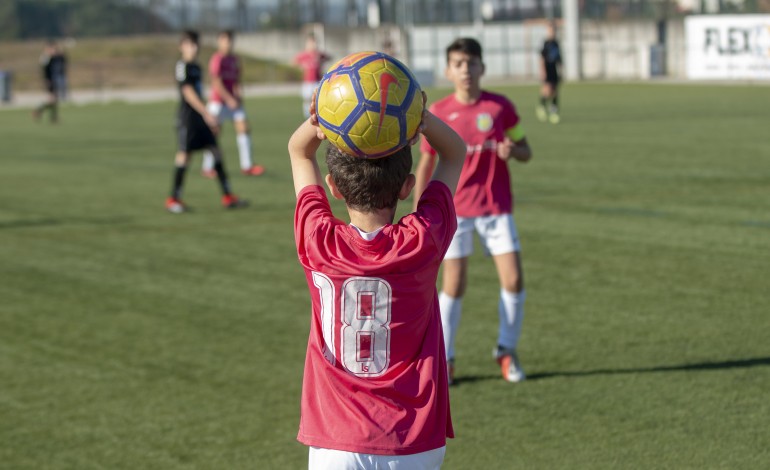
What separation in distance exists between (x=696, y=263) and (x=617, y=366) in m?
3.34

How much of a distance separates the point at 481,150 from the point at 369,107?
3822 millimetres

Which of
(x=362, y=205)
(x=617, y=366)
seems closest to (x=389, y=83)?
(x=362, y=205)

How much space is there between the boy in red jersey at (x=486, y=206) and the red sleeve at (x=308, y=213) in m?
3.52

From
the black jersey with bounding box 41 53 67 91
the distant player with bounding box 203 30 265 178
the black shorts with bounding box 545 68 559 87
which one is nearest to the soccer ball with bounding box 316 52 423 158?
the distant player with bounding box 203 30 265 178

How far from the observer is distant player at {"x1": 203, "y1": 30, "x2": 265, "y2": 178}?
62.1 ft

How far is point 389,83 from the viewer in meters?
3.41

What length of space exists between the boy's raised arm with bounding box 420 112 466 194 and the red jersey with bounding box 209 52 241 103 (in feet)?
51.1

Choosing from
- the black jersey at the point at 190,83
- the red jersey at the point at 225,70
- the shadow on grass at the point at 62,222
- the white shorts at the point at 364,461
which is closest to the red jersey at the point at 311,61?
the red jersey at the point at 225,70

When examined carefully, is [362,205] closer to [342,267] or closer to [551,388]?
[342,267]

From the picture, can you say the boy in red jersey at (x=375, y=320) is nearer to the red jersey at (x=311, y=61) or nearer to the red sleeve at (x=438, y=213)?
the red sleeve at (x=438, y=213)

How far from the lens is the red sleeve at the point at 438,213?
350cm

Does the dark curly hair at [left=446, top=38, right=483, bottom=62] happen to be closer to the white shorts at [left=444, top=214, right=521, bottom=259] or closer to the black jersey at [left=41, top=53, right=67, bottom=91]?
the white shorts at [left=444, top=214, right=521, bottom=259]

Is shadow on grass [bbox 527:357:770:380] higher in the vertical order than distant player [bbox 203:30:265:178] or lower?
lower

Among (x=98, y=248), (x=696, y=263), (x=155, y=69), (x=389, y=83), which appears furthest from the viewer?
(x=155, y=69)
